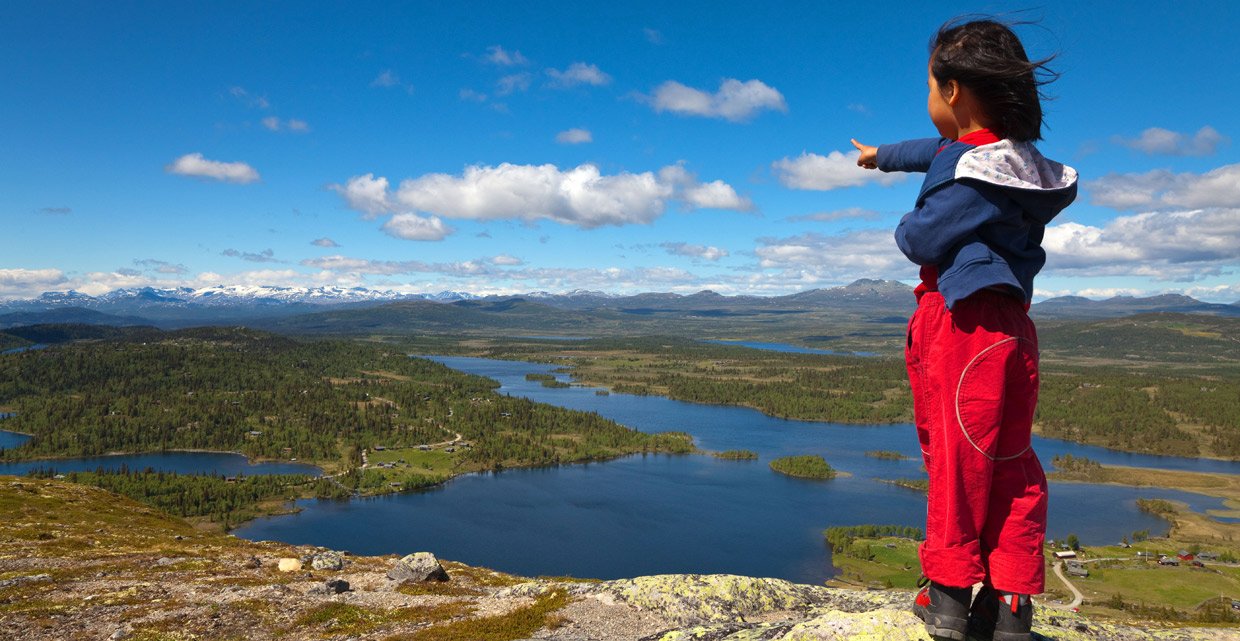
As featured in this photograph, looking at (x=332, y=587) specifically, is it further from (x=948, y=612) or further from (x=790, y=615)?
(x=948, y=612)

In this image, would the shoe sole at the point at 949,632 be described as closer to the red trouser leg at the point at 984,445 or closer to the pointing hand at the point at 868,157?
the red trouser leg at the point at 984,445

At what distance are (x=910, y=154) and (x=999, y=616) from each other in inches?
95.6

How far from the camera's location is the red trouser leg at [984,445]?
2816 millimetres

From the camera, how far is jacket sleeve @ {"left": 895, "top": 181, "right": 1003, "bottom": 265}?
107 inches

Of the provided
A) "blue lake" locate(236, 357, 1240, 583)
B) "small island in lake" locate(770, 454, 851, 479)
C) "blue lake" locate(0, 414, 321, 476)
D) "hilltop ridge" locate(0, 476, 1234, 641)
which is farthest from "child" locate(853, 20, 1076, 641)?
"blue lake" locate(0, 414, 321, 476)


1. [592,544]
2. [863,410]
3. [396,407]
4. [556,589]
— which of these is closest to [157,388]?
[396,407]

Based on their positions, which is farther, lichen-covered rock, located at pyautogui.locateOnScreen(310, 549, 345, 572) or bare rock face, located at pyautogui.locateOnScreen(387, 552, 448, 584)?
lichen-covered rock, located at pyautogui.locateOnScreen(310, 549, 345, 572)

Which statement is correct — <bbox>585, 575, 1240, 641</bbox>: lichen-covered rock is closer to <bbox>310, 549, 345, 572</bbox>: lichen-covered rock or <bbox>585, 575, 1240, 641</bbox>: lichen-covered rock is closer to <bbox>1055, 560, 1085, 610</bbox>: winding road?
<bbox>310, 549, 345, 572</bbox>: lichen-covered rock

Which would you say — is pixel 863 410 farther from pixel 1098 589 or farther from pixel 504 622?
pixel 504 622

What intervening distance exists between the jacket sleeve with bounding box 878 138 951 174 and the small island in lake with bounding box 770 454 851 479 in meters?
87.4

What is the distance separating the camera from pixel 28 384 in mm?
150875

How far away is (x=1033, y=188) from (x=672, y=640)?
149 inches

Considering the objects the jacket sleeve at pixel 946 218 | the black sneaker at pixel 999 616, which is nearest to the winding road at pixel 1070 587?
the black sneaker at pixel 999 616

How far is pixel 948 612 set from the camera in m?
3.18
